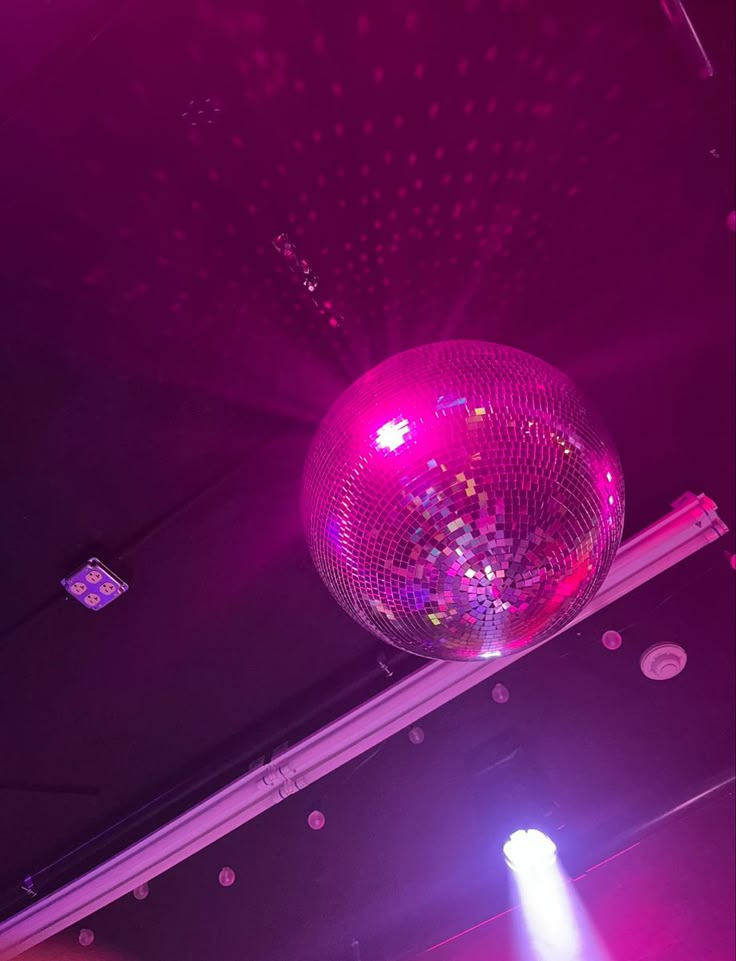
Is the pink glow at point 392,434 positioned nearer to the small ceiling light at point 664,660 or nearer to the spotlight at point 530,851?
the small ceiling light at point 664,660

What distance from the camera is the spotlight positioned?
6.17 ft

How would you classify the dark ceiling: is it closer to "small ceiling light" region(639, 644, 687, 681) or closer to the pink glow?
"small ceiling light" region(639, 644, 687, 681)

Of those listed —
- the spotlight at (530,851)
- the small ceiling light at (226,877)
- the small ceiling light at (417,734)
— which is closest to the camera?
the spotlight at (530,851)

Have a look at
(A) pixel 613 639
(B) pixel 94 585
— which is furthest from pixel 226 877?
(A) pixel 613 639

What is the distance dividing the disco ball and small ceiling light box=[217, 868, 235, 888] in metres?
1.65

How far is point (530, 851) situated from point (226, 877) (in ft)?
3.26

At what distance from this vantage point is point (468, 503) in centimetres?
80

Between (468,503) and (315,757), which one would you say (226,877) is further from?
(468,503)

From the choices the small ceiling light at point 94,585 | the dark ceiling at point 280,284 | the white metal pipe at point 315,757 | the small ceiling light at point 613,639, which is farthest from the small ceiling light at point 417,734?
the small ceiling light at point 94,585

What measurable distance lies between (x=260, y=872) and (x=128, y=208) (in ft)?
6.56

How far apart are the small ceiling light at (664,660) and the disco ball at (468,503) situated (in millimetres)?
996

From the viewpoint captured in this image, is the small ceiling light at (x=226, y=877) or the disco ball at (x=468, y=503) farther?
the small ceiling light at (x=226, y=877)

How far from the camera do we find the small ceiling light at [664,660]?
1771 mm

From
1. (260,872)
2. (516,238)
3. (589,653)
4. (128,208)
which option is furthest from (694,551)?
(260,872)
